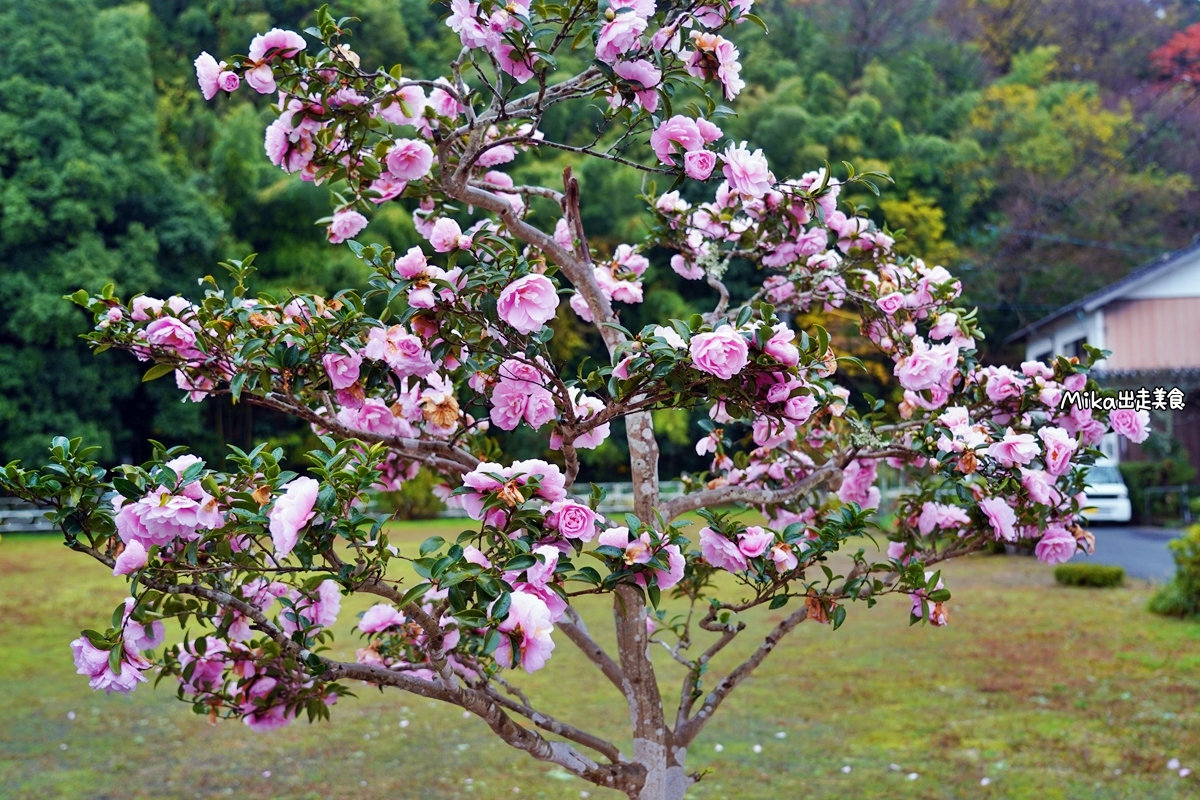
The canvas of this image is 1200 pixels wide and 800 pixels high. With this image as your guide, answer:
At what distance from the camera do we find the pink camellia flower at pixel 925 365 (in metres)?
1.96

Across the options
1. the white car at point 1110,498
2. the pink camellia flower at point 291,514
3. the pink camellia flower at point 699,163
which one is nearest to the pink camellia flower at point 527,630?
the pink camellia flower at point 291,514

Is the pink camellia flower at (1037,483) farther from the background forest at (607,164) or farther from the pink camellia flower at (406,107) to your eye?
the background forest at (607,164)

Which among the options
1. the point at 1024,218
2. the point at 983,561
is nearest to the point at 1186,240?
the point at 1024,218

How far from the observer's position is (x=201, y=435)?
15398 mm

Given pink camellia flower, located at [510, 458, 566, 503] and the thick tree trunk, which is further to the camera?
the thick tree trunk

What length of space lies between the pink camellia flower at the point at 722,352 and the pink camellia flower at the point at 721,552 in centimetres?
36

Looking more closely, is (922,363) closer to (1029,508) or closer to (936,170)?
(1029,508)

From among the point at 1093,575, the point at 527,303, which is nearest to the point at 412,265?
the point at 527,303

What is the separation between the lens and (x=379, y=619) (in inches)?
86.1

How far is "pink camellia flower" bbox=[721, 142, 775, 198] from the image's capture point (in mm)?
1654

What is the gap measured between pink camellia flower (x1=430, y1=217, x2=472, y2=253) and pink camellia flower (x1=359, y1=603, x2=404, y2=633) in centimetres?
84

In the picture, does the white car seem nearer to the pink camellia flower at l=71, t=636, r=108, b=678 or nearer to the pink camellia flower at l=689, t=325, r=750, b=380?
the pink camellia flower at l=689, t=325, r=750, b=380

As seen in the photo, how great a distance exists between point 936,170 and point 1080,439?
18577mm

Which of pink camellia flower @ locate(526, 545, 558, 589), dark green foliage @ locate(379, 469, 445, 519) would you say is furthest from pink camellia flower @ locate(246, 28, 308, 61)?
dark green foliage @ locate(379, 469, 445, 519)
